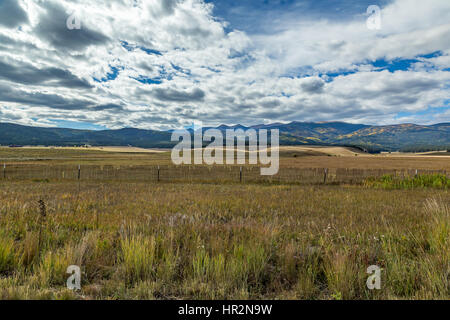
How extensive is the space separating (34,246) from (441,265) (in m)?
8.04

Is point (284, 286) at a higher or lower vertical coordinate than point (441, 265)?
lower

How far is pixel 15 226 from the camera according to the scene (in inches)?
275

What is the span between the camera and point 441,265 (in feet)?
14.3

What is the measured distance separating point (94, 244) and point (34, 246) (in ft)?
3.91
